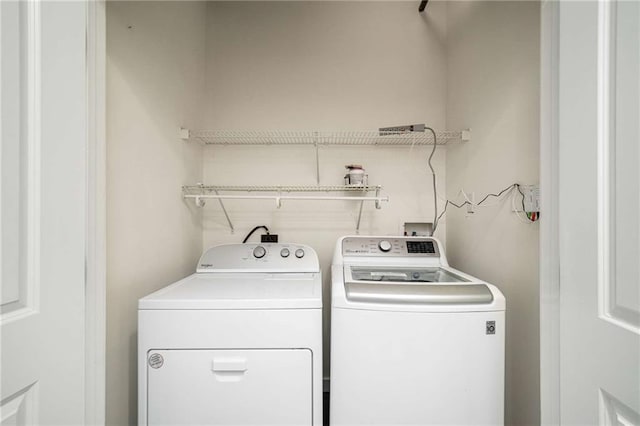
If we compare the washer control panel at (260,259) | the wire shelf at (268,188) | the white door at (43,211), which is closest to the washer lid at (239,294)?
the washer control panel at (260,259)

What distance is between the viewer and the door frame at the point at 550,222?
812 mm

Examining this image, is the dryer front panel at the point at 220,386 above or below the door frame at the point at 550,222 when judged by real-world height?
below

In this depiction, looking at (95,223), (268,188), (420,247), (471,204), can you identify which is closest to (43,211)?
(95,223)

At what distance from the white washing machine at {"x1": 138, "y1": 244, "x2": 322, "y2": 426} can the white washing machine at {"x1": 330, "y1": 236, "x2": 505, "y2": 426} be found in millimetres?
139

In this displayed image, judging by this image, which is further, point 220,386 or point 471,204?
point 471,204

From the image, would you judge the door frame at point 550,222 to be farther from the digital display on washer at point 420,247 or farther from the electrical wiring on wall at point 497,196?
the digital display on washer at point 420,247

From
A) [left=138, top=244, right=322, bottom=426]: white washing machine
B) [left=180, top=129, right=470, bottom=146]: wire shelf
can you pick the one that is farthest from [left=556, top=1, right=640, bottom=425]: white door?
[left=180, top=129, right=470, bottom=146]: wire shelf

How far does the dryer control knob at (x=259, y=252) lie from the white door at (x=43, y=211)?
34.8 inches

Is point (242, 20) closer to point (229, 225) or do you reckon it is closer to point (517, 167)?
point (229, 225)

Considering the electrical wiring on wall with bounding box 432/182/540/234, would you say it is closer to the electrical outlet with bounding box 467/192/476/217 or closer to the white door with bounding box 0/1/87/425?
the electrical outlet with bounding box 467/192/476/217

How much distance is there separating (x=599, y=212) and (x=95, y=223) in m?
1.44

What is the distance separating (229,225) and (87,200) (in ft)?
3.66

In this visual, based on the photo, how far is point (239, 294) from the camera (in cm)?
109

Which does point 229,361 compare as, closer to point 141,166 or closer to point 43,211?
point 43,211
